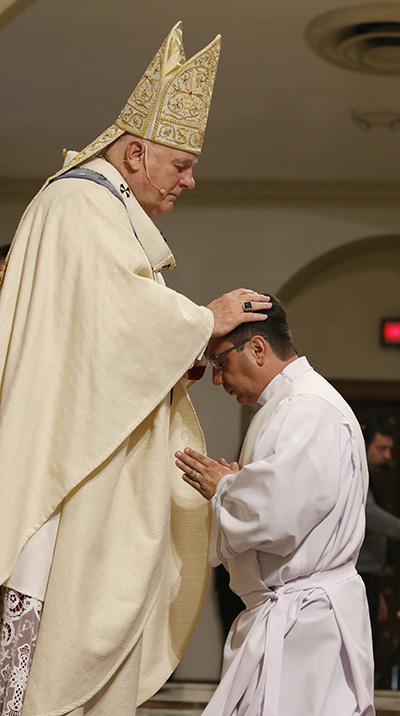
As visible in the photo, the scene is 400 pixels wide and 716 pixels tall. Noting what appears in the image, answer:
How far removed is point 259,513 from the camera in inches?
107

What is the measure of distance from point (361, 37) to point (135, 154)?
324 cm

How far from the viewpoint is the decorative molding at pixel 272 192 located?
807cm

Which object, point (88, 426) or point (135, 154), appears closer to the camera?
point (88, 426)

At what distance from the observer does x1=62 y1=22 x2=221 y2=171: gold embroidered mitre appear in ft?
9.53

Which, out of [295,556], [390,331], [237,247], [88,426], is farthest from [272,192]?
[88,426]

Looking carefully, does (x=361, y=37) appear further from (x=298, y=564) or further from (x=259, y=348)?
(x=298, y=564)

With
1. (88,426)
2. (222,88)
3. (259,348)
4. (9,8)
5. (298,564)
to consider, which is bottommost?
(298,564)

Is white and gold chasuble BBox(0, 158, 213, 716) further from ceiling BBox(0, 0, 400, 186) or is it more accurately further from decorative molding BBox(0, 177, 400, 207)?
decorative molding BBox(0, 177, 400, 207)

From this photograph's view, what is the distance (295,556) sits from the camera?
282cm

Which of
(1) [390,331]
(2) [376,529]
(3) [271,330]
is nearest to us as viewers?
(3) [271,330]

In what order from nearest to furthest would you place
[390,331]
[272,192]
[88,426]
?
[88,426]
[272,192]
[390,331]

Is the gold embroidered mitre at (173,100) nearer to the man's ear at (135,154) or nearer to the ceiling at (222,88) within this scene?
the man's ear at (135,154)

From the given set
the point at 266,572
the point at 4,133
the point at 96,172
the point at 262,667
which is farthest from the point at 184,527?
the point at 4,133

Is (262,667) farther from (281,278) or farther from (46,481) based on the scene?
(281,278)
